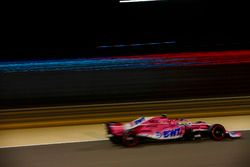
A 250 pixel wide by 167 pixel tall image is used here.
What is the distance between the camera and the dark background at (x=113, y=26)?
20391 millimetres

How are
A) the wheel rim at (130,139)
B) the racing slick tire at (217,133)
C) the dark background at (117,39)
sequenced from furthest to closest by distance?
the dark background at (117,39), the racing slick tire at (217,133), the wheel rim at (130,139)

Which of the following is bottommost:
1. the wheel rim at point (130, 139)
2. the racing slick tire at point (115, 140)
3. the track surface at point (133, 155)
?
the track surface at point (133, 155)

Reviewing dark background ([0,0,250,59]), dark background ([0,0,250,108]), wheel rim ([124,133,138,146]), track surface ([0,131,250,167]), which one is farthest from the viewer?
dark background ([0,0,250,59])

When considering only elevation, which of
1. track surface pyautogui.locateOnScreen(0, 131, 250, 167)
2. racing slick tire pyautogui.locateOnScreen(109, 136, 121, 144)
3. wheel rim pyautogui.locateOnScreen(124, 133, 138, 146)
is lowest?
track surface pyautogui.locateOnScreen(0, 131, 250, 167)

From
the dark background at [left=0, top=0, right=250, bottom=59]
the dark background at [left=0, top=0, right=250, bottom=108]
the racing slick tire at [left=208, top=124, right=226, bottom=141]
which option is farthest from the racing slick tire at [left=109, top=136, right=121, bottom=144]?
the dark background at [left=0, top=0, right=250, bottom=59]

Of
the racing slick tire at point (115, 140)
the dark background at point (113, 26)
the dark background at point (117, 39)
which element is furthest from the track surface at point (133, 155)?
the dark background at point (113, 26)

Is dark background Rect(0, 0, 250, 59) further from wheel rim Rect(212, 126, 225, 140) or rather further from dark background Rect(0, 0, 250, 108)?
wheel rim Rect(212, 126, 225, 140)

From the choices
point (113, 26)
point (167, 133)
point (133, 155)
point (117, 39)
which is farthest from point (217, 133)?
point (117, 39)

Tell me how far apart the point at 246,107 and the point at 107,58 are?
1957 centimetres

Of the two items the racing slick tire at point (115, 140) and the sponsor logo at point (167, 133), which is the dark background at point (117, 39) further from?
the sponsor logo at point (167, 133)

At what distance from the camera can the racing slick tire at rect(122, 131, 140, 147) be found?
18.7ft

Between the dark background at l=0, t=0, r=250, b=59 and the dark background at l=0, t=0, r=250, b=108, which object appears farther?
the dark background at l=0, t=0, r=250, b=59

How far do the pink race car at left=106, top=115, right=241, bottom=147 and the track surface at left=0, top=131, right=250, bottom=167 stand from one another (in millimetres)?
90

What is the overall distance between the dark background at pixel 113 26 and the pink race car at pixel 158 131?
44.6 ft
